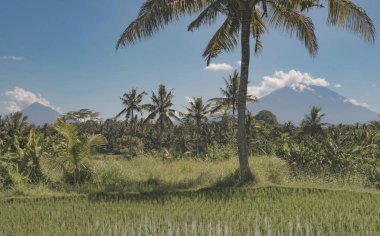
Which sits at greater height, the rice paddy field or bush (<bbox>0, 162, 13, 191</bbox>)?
bush (<bbox>0, 162, 13, 191</bbox>)

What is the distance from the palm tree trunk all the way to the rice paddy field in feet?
7.35

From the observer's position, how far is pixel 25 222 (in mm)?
9570

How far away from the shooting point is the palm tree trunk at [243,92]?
15336 millimetres

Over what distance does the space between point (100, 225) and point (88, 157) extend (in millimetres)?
7185

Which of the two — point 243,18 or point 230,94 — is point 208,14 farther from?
point 230,94

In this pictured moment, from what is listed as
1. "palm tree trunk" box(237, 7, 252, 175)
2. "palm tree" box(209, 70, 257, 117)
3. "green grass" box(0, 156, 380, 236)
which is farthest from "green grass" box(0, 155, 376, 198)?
"palm tree" box(209, 70, 257, 117)

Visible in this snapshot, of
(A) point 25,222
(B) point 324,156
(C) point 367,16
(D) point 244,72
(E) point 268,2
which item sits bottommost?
(A) point 25,222

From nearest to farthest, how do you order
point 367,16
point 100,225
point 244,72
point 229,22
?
A: point 100,225, point 367,16, point 244,72, point 229,22

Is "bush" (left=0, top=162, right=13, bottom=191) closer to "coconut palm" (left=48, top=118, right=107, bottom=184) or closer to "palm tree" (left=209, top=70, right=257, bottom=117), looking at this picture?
"coconut palm" (left=48, top=118, right=107, bottom=184)

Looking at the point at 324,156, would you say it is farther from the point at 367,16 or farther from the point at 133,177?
the point at 133,177

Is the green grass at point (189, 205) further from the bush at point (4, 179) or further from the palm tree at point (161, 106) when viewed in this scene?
the palm tree at point (161, 106)

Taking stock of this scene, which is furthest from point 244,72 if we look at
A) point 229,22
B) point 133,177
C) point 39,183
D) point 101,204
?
point 39,183

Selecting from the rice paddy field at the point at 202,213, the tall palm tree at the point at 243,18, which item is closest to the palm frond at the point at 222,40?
the tall palm tree at the point at 243,18

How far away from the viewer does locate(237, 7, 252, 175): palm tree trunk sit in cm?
1534
